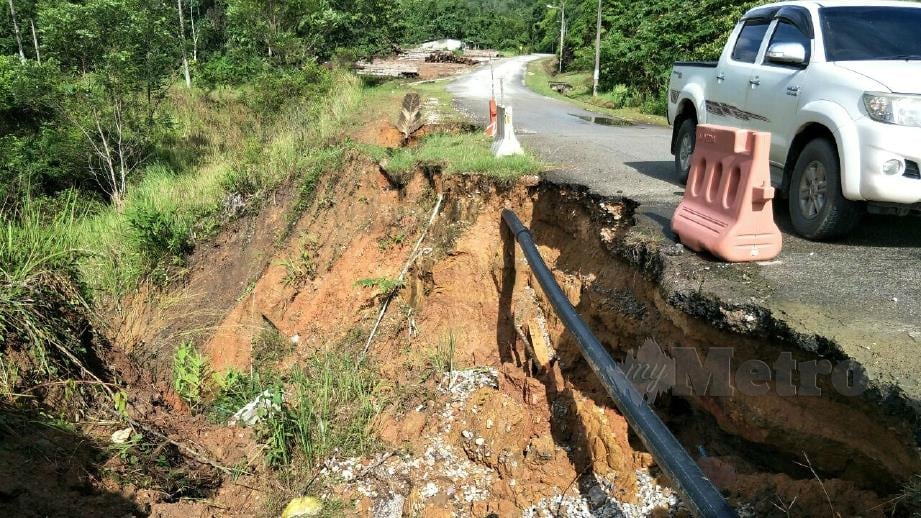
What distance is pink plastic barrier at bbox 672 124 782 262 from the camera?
4375 mm

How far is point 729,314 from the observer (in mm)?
3777

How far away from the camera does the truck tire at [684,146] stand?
288 inches

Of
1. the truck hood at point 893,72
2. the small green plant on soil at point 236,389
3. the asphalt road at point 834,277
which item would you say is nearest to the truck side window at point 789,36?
the truck hood at point 893,72

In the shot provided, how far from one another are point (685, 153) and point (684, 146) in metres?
0.10

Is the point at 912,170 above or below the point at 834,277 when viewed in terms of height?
above

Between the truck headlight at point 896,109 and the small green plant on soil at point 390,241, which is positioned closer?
the truck headlight at point 896,109

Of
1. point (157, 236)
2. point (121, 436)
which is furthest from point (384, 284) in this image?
point (157, 236)

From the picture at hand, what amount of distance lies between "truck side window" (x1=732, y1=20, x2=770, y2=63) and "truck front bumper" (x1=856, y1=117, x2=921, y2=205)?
207 cm

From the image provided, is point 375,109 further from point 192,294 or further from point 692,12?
point 692,12

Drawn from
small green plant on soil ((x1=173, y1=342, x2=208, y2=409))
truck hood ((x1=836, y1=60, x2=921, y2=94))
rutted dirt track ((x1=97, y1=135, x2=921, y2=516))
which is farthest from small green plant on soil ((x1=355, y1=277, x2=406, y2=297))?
truck hood ((x1=836, y1=60, x2=921, y2=94))

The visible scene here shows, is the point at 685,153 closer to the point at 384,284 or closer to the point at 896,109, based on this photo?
the point at 896,109

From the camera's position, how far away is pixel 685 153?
24.3 ft

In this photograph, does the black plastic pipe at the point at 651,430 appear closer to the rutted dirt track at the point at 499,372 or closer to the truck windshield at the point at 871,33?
the rutted dirt track at the point at 499,372

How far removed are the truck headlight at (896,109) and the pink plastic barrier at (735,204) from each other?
827mm
